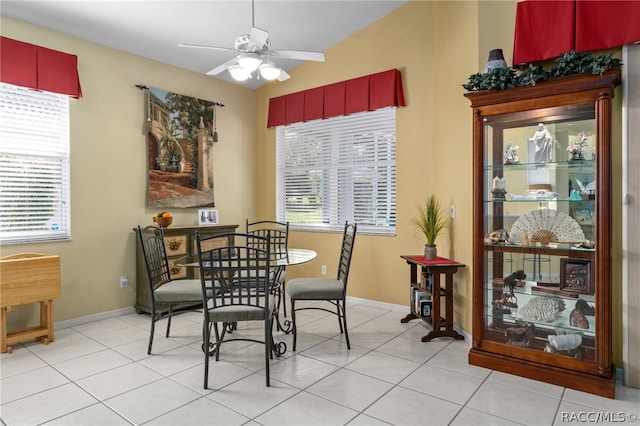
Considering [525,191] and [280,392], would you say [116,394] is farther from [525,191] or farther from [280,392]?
[525,191]

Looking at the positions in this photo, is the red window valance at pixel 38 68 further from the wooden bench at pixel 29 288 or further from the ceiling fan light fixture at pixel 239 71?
the ceiling fan light fixture at pixel 239 71

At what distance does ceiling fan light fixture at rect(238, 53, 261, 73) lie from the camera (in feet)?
8.75

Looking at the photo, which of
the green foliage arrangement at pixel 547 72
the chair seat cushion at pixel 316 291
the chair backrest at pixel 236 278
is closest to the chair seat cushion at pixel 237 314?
the chair backrest at pixel 236 278

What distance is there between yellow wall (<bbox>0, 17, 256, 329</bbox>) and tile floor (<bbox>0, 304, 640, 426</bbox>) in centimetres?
63

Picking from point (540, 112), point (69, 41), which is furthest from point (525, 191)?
point (69, 41)

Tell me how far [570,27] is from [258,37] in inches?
84.0

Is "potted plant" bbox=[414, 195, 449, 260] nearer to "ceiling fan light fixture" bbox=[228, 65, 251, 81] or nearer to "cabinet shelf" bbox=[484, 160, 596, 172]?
"cabinet shelf" bbox=[484, 160, 596, 172]

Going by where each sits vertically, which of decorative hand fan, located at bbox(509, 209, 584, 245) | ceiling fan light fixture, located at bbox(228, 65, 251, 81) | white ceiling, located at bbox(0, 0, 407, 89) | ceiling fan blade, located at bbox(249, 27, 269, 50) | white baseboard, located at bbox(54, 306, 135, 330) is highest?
white ceiling, located at bbox(0, 0, 407, 89)

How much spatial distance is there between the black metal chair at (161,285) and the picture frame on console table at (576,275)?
2725 millimetres

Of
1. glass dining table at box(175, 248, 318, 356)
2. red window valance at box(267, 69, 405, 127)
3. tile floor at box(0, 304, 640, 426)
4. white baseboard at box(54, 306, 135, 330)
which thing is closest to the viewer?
tile floor at box(0, 304, 640, 426)

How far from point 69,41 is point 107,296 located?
2.60m

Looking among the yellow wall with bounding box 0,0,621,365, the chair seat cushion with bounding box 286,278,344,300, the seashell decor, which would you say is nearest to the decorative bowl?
the yellow wall with bounding box 0,0,621,365

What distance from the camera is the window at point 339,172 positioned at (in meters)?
4.38

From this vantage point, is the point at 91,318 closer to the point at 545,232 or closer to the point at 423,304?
the point at 423,304
